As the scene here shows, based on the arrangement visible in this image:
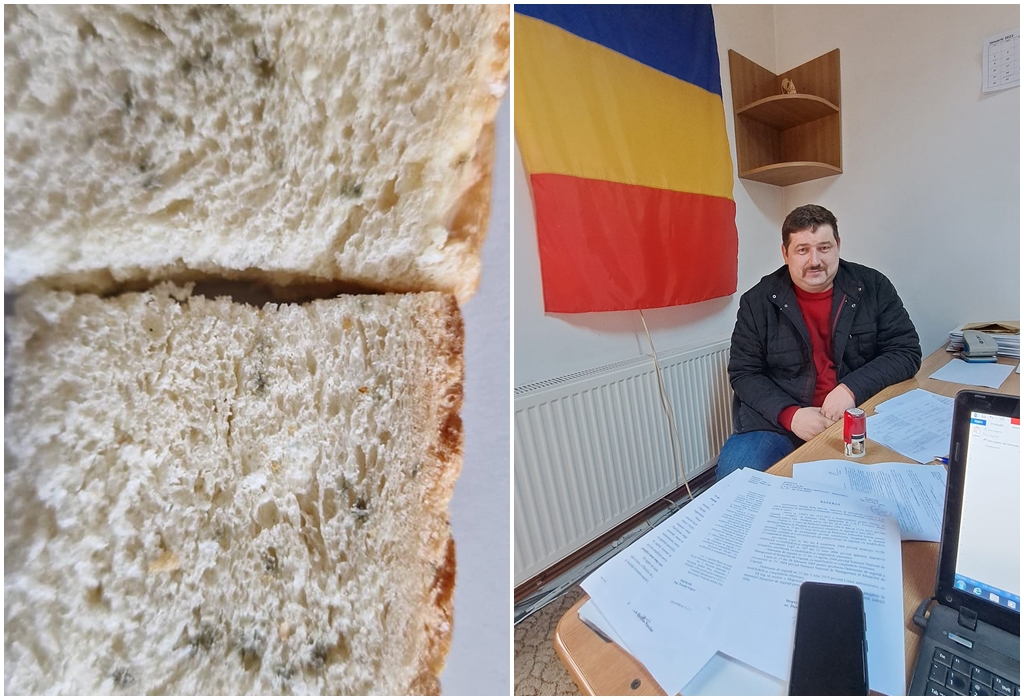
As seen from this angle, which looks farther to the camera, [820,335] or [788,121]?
[788,121]

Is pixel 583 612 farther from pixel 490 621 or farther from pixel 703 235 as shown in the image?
pixel 703 235

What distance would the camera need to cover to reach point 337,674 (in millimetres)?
474

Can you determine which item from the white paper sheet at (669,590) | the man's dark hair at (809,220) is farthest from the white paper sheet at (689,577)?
the man's dark hair at (809,220)

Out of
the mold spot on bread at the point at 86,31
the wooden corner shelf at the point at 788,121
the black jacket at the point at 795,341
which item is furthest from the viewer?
the wooden corner shelf at the point at 788,121

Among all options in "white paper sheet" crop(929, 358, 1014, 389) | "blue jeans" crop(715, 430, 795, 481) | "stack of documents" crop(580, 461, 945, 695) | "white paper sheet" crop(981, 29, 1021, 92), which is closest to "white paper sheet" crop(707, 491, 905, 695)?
"stack of documents" crop(580, 461, 945, 695)

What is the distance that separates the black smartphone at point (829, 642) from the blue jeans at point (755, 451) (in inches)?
31.5

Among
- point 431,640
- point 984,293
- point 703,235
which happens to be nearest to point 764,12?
point 703,235

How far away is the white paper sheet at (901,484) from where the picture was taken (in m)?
0.61

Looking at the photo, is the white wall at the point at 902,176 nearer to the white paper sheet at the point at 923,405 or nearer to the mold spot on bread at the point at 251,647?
the white paper sheet at the point at 923,405


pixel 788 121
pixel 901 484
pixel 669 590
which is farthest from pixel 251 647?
pixel 788 121

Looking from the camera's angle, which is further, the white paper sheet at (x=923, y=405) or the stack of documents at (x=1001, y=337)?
the stack of documents at (x=1001, y=337)

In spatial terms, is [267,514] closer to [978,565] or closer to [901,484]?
[978,565]

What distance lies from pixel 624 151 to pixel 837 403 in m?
0.89

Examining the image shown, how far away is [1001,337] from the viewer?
1.43 m
